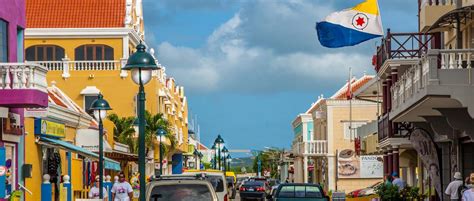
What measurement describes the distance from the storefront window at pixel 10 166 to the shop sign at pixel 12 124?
1.53 ft

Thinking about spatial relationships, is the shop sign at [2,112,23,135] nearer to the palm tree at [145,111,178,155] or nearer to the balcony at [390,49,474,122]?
the balcony at [390,49,474,122]

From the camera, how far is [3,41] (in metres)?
29.6

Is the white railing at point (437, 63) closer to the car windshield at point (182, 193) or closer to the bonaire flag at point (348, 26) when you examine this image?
the car windshield at point (182, 193)

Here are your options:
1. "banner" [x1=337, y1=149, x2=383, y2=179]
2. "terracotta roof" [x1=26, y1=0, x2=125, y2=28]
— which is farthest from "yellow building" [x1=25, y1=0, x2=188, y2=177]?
"banner" [x1=337, y1=149, x2=383, y2=179]

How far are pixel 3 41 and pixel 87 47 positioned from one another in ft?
144

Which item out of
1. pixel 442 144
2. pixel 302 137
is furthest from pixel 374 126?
pixel 302 137

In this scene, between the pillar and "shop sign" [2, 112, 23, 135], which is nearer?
"shop sign" [2, 112, 23, 135]

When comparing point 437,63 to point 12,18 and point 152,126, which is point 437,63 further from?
point 152,126

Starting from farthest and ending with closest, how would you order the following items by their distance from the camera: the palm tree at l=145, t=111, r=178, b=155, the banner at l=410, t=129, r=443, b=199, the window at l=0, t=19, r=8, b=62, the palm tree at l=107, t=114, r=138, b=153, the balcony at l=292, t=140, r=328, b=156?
1. the balcony at l=292, t=140, r=328, b=156
2. the palm tree at l=145, t=111, r=178, b=155
3. the palm tree at l=107, t=114, r=138, b=153
4. the banner at l=410, t=129, r=443, b=199
5. the window at l=0, t=19, r=8, b=62

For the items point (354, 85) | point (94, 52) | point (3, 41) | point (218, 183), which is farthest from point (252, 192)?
point (3, 41)

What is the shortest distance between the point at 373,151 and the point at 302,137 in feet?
158

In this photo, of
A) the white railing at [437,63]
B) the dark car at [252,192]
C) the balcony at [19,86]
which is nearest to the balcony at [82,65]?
the dark car at [252,192]

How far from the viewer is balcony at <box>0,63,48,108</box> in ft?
86.1

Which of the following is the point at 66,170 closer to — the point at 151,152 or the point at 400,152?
the point at 400,152
